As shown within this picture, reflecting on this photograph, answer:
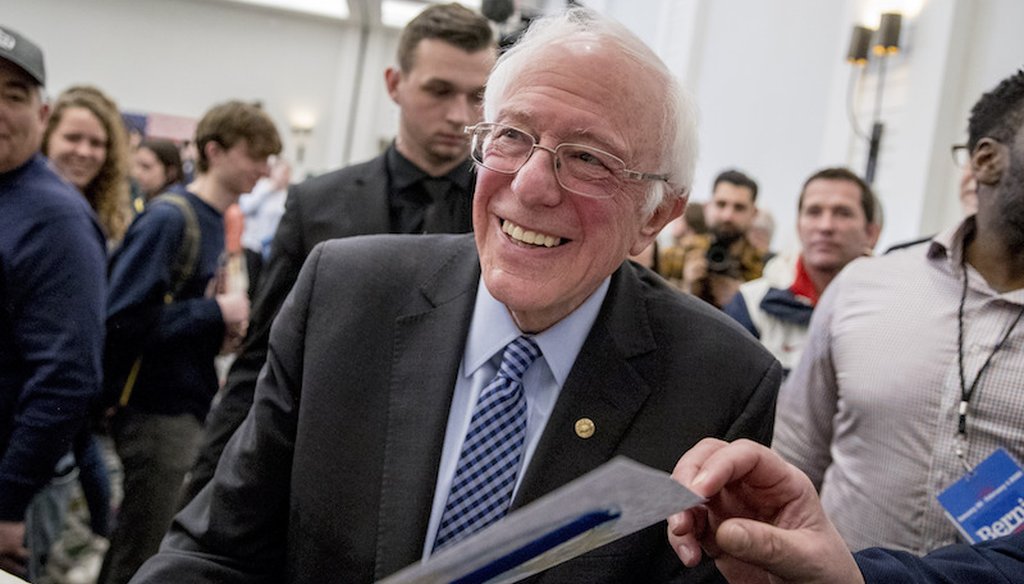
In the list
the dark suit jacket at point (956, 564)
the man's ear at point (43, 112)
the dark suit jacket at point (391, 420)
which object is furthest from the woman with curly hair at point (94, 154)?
the dark suit jacket at point (956, 564)

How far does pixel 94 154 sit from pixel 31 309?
63.0 inches

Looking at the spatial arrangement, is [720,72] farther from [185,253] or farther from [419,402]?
[419,402]

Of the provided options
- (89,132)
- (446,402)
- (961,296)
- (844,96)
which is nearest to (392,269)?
(446,402)

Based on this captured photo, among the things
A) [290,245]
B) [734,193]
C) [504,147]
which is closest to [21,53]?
[290,245]

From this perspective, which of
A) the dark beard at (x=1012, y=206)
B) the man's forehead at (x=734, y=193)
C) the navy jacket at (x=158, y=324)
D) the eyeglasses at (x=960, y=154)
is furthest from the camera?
the man's forehead at (x=734, y=193)

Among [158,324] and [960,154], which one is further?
[960,154]

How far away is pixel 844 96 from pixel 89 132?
4.66m

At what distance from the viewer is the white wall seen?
5.20m

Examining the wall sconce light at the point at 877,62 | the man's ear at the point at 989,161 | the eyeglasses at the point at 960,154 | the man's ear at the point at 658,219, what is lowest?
the man's ear at the point at 658,219

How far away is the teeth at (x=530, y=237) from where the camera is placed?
4.51 ft

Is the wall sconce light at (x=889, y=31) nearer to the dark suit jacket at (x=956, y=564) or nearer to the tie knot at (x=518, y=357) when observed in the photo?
the dark suit jacket at (x=956, y=564)

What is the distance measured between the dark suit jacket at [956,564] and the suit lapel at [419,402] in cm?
58

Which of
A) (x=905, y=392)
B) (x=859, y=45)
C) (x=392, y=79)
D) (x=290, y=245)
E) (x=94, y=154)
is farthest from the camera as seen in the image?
(x=859, y=45)

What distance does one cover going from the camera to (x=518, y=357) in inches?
54.9
